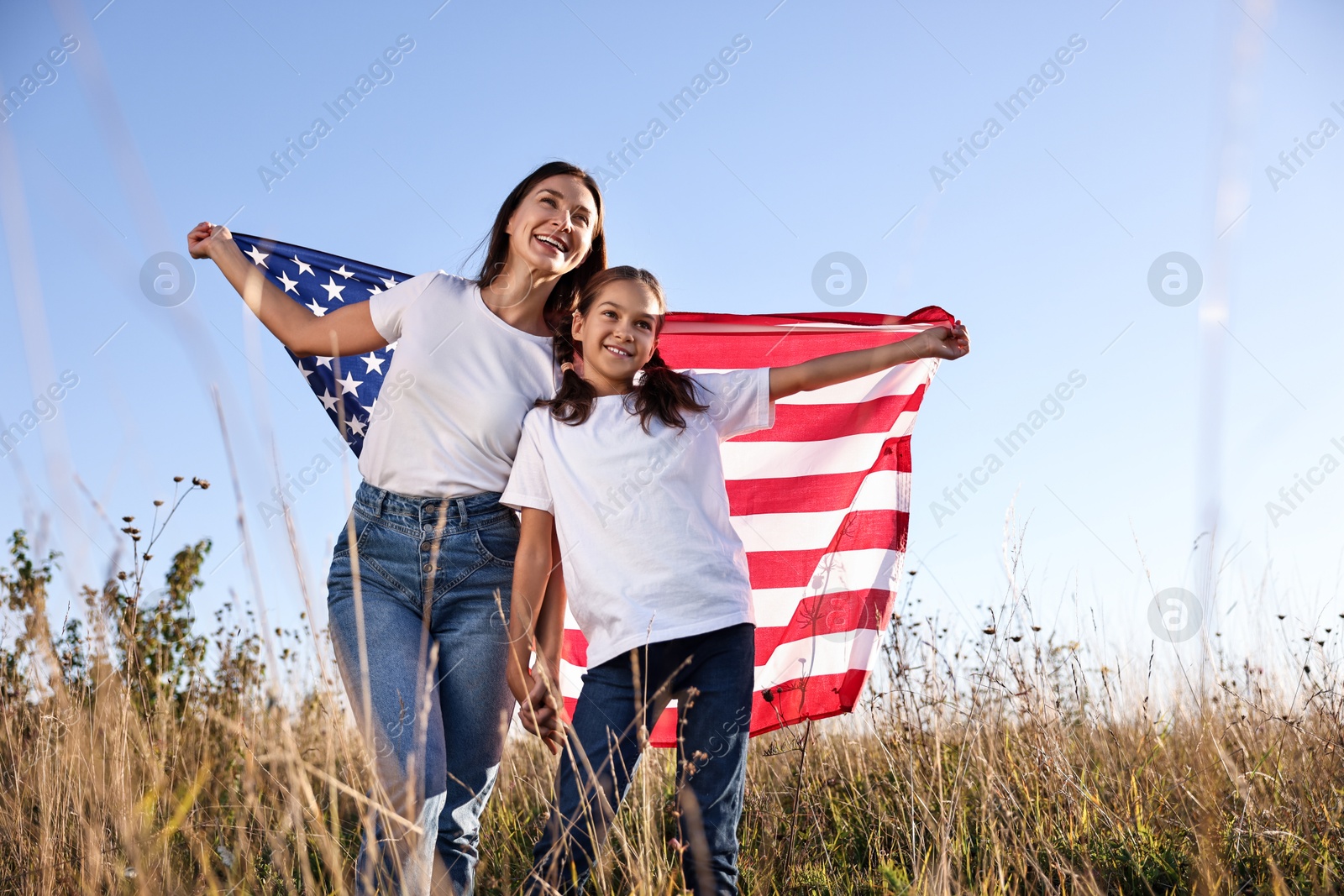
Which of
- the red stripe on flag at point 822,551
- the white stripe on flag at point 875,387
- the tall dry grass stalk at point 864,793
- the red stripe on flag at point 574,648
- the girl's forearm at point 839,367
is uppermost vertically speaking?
the white stripe on flag at point 875,387

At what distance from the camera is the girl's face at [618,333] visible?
9.36ft

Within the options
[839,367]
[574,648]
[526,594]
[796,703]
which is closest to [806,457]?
[796,703]

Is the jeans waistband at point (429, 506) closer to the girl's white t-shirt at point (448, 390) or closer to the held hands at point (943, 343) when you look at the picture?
the girl's white t-shirt at point (448, 390)

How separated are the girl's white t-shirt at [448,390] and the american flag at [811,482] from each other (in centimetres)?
113

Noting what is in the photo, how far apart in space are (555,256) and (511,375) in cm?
42

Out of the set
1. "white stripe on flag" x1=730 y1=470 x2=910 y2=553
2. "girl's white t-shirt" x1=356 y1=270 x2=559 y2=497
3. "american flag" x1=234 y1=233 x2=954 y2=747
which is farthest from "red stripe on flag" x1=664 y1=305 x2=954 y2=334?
"girl's white t-shirt" x1=356 y1=270 x2=559 y2=497

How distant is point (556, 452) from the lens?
8.72 feet

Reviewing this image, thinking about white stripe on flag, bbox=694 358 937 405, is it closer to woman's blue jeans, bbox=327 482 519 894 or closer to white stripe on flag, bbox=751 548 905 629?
white stripe on flag, bbox=751 548 905 629

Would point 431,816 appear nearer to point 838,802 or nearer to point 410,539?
point 410,539

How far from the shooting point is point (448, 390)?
2730 mm

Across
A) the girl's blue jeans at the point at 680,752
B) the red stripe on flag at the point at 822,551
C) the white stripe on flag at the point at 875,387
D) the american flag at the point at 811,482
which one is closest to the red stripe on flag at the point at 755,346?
the american flag at the point at 811,482

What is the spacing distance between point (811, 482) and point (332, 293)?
7.37 ft

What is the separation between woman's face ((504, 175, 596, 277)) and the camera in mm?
2941

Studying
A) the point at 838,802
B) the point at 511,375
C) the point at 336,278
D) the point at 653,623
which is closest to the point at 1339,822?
the point at 838,802
